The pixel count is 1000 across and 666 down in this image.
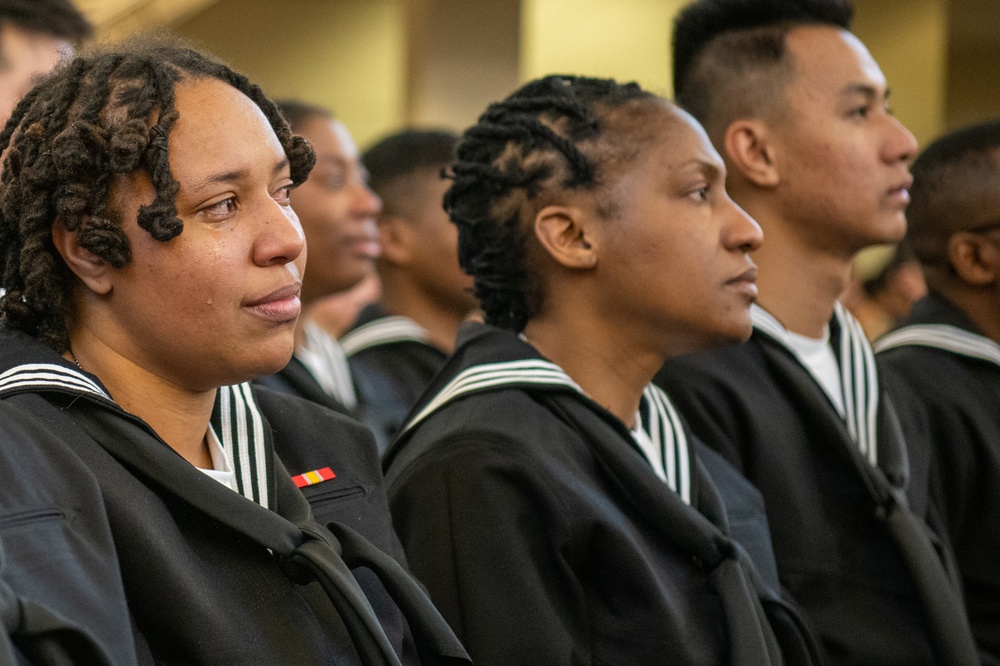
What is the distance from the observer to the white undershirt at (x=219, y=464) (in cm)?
163

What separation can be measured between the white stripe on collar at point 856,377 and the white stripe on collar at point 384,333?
1435 mm

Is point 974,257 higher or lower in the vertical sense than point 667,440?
higher

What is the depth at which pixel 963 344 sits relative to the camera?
297 centimetres

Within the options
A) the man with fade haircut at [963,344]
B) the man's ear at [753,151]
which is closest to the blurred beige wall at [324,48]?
the man with fade haircut at [963,344]

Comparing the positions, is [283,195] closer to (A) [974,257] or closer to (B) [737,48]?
(B) [737,48]

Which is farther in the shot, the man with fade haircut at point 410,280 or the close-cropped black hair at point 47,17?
the man with fade haircut at point 410,280

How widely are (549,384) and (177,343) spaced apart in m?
0.71

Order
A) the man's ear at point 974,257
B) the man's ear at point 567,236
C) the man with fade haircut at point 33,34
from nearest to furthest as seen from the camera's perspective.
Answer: the man's ear at point 567,236, the man with fade haircut at point 33,34, the man's ear at point 974,257

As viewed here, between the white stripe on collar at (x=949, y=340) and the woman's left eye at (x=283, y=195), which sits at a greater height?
the woman's left eye at (x=283, y=195)

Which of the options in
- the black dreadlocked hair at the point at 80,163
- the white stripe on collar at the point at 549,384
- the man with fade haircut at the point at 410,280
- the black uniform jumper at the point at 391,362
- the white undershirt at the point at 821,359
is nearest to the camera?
the black dreadlocked hair at the point at 80,163

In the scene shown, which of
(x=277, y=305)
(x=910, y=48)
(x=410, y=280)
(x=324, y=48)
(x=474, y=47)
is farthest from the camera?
(x=324, y=48)

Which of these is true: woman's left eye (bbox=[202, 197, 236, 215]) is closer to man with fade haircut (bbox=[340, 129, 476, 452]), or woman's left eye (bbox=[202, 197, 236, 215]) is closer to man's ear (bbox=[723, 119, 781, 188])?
man's ear (bbox=[723, 119, 781, 188])

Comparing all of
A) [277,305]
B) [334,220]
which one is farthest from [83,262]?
[334,220]

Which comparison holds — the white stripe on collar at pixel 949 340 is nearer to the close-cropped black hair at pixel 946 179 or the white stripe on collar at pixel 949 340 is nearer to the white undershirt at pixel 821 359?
the close-cropped black hair at pixel 946 179
